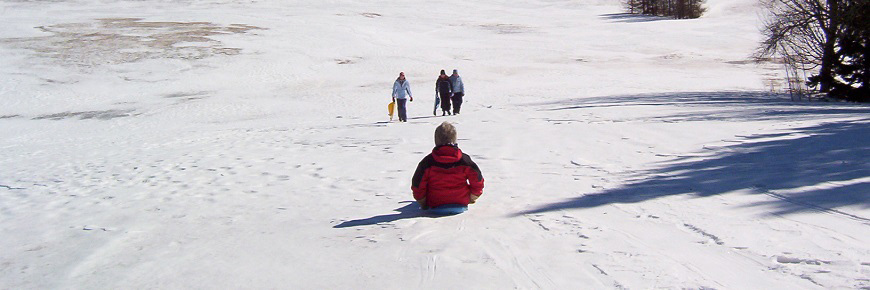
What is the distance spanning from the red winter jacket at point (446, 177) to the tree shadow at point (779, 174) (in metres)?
0.58

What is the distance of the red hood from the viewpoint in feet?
23.6

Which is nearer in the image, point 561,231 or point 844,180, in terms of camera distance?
point 561,231

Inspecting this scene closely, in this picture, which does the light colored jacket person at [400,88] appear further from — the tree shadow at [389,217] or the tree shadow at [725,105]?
the tree shadow at [389,217]

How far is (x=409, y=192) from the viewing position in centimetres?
902

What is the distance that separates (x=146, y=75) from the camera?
35562 millimetres

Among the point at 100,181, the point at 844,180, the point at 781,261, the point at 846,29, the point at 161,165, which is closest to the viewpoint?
the point at 781,261

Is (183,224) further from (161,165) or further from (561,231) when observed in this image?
(161,165)

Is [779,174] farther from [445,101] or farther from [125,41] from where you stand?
[125,41]

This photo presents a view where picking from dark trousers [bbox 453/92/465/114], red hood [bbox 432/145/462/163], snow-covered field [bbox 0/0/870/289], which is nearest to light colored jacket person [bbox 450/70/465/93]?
dark trousers [bbox 453/92/465/114]

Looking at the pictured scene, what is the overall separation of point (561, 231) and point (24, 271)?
413 centimetres

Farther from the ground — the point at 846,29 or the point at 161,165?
the point at 846,29

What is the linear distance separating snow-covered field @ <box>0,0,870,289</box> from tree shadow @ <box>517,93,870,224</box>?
4 cm

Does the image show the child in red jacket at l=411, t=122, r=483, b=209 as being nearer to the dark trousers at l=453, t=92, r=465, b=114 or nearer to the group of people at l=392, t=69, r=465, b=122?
the group of people at l=392, t=69, r=465, b=122

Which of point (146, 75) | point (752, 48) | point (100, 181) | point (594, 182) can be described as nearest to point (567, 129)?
point (594, 182)
